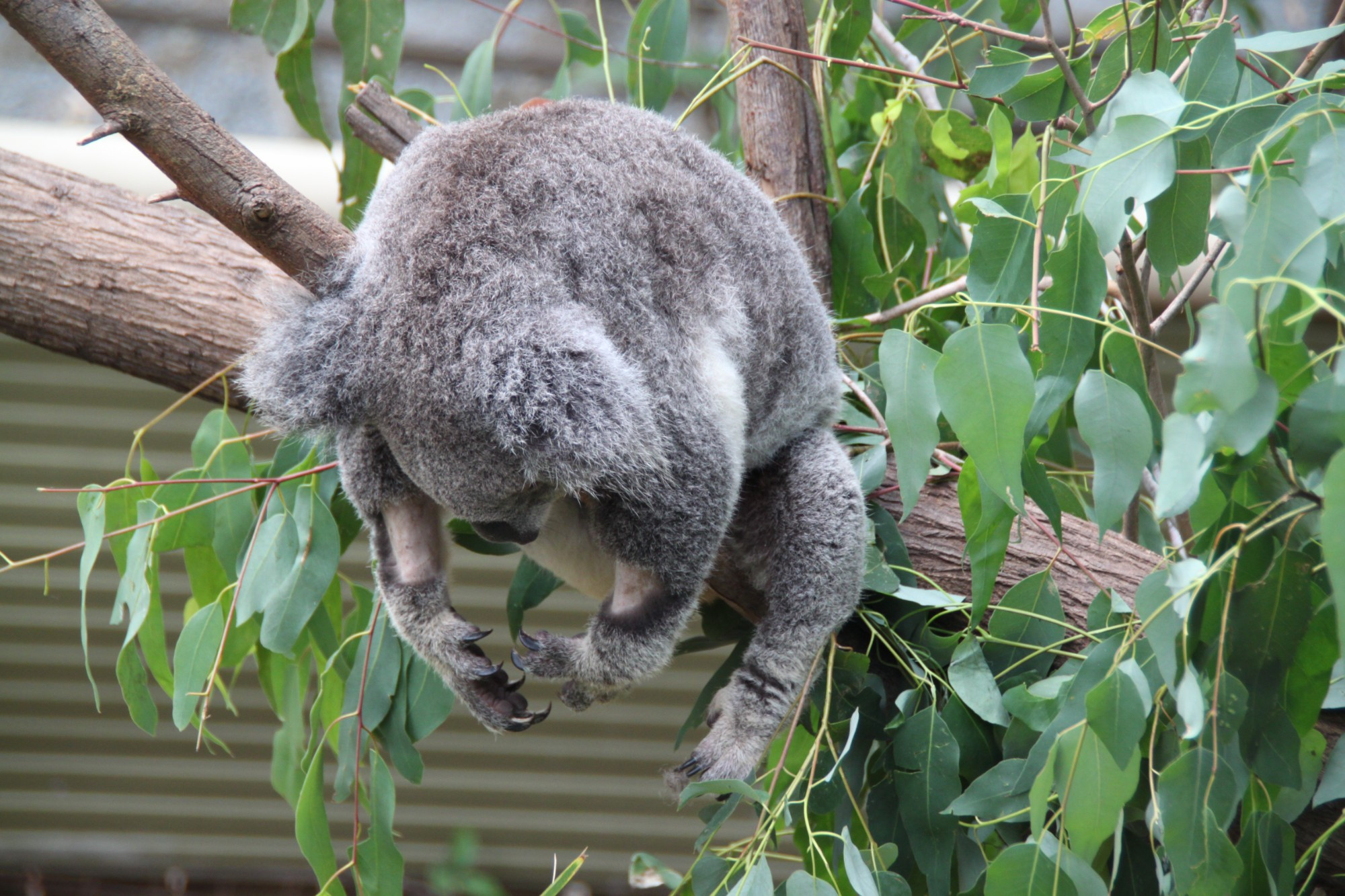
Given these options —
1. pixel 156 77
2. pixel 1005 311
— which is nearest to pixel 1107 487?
pixel 1005 311

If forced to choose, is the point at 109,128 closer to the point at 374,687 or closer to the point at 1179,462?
the point at 374,687

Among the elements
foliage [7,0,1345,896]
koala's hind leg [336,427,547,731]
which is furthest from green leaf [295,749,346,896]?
koala's hind leg [336,427,547,731]

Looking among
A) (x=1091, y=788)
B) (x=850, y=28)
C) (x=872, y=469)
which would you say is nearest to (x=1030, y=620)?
(x=872, y=469)

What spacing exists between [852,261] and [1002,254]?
899 mm

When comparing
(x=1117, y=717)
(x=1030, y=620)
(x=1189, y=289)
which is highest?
(x=1189, y=289)

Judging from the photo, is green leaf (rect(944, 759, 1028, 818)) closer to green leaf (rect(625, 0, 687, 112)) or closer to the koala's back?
the koala's back

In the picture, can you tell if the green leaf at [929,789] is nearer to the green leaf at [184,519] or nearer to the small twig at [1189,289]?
the small twig at [1189,289]

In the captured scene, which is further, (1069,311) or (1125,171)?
(1069,311)

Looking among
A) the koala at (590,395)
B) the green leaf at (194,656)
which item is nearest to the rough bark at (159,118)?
the koala at (590,395)

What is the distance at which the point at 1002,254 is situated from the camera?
1.29 meters

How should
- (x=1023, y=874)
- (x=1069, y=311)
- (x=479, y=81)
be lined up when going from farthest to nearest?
(x=479, y=81) → (x=1069, y=311) → (x=1023, y=874)

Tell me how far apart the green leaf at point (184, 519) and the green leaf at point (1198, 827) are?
4.95ft

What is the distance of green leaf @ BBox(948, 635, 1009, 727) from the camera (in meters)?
1.38

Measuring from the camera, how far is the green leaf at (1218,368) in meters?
0.71
